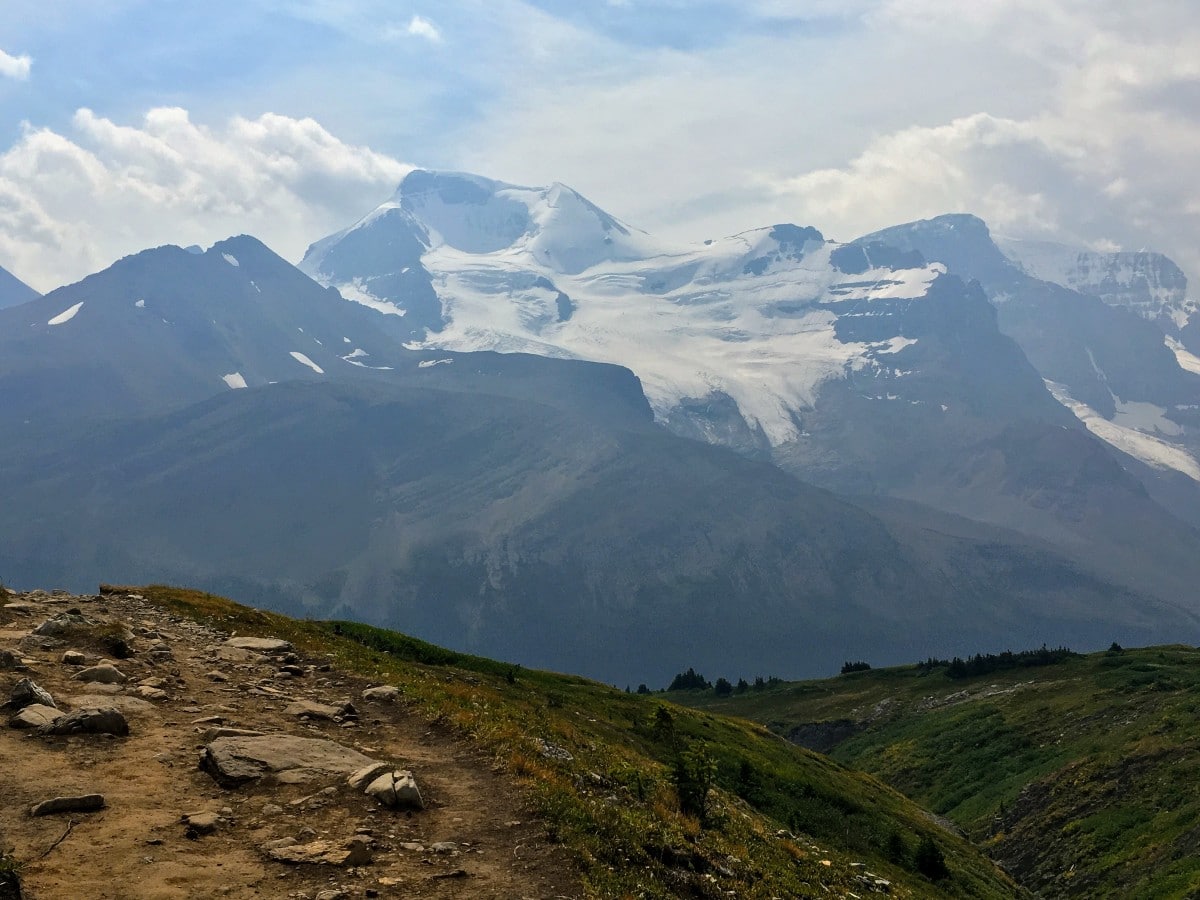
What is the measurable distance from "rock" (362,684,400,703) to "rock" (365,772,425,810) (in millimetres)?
9020

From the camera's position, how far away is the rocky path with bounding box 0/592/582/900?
17125mm

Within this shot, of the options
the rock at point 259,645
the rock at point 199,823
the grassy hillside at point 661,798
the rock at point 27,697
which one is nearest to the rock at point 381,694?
the grassy hillside at point 661,798

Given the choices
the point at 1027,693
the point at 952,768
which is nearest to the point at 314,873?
the point at 952,768

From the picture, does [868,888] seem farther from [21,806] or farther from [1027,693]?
[1027,693]

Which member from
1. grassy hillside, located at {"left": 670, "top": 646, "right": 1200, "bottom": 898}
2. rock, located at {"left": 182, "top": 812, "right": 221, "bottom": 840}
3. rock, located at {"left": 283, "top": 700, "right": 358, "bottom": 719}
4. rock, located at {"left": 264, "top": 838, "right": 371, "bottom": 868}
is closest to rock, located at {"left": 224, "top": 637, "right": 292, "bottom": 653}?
rock, located at {"left": 283, "top": 700, "right": 358, "bottom": 719}

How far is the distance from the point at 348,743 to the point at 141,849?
7.28 meters

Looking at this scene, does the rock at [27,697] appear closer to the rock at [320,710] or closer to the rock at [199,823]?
the rock at [320,710]

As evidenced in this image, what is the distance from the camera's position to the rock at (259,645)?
34.8 metres

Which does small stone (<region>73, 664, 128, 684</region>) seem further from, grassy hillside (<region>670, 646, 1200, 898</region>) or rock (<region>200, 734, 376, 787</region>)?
grassy hillside (<region>670, 646, 1200, 898</region>)

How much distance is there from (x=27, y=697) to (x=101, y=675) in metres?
3.29

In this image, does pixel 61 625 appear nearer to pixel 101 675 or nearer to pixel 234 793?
pixel 101 675

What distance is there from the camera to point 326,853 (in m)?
17.8

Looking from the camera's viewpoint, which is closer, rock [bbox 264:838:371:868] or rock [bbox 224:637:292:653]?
rock [bbox 264:838:371:868]

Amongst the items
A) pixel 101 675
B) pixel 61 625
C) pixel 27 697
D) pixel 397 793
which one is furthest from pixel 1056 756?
pixel 27 697
